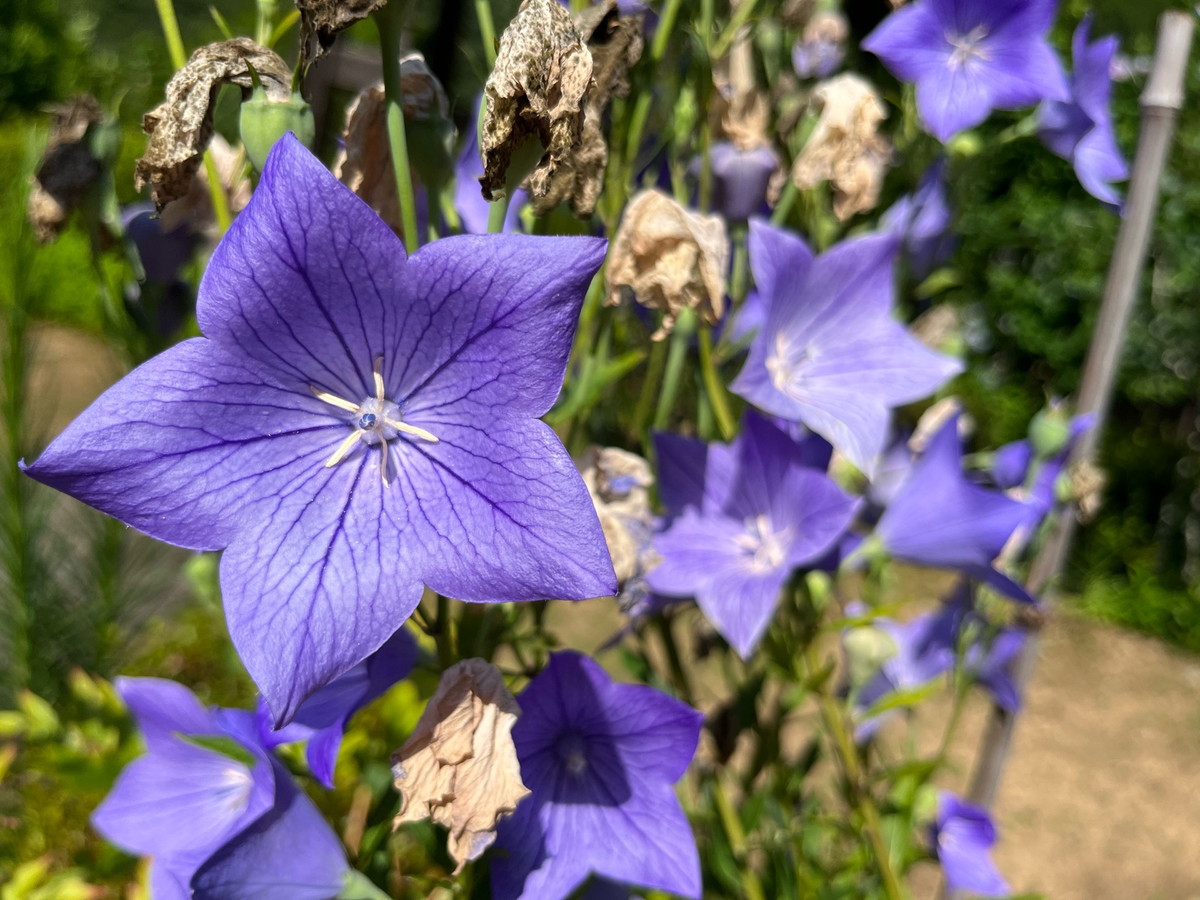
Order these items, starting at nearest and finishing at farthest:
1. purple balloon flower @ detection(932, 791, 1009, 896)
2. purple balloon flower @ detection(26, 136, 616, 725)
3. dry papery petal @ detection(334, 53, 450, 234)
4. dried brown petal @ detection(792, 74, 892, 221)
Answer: purple balloon flower @ detection(26, 136, 616, 725), dry papery petal @ detection(334, 53, 450, 234), dried brown petal @ detection(792, 74, 892, 221), purple balloon flower @ detection(932, 791, 1009, 896)

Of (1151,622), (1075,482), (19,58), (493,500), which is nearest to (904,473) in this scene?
(1075,482)

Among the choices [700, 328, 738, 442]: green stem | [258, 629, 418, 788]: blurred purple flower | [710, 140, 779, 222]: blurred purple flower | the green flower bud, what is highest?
the green flower bud

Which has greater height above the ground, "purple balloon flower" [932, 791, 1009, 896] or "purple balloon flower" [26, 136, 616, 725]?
"purple balloon flower" [26, 136, 616, 725]

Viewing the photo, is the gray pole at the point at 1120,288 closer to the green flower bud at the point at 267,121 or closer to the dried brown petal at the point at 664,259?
the dried brown petal at the point at 664,259

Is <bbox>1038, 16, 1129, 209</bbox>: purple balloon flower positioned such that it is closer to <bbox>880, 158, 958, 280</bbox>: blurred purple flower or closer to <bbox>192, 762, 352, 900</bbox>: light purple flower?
<bbox>880, 158, 958, 280</bbox>: blurred purple flower

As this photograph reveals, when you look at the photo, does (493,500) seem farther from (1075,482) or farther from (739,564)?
(1075,482)

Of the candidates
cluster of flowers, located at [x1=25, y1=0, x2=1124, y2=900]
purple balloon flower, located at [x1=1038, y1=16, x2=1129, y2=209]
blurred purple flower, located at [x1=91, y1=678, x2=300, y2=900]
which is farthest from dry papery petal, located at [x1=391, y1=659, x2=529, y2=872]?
purple balloon flower, located at [x1=1038, y1=16, x2=1129, y2=209]
